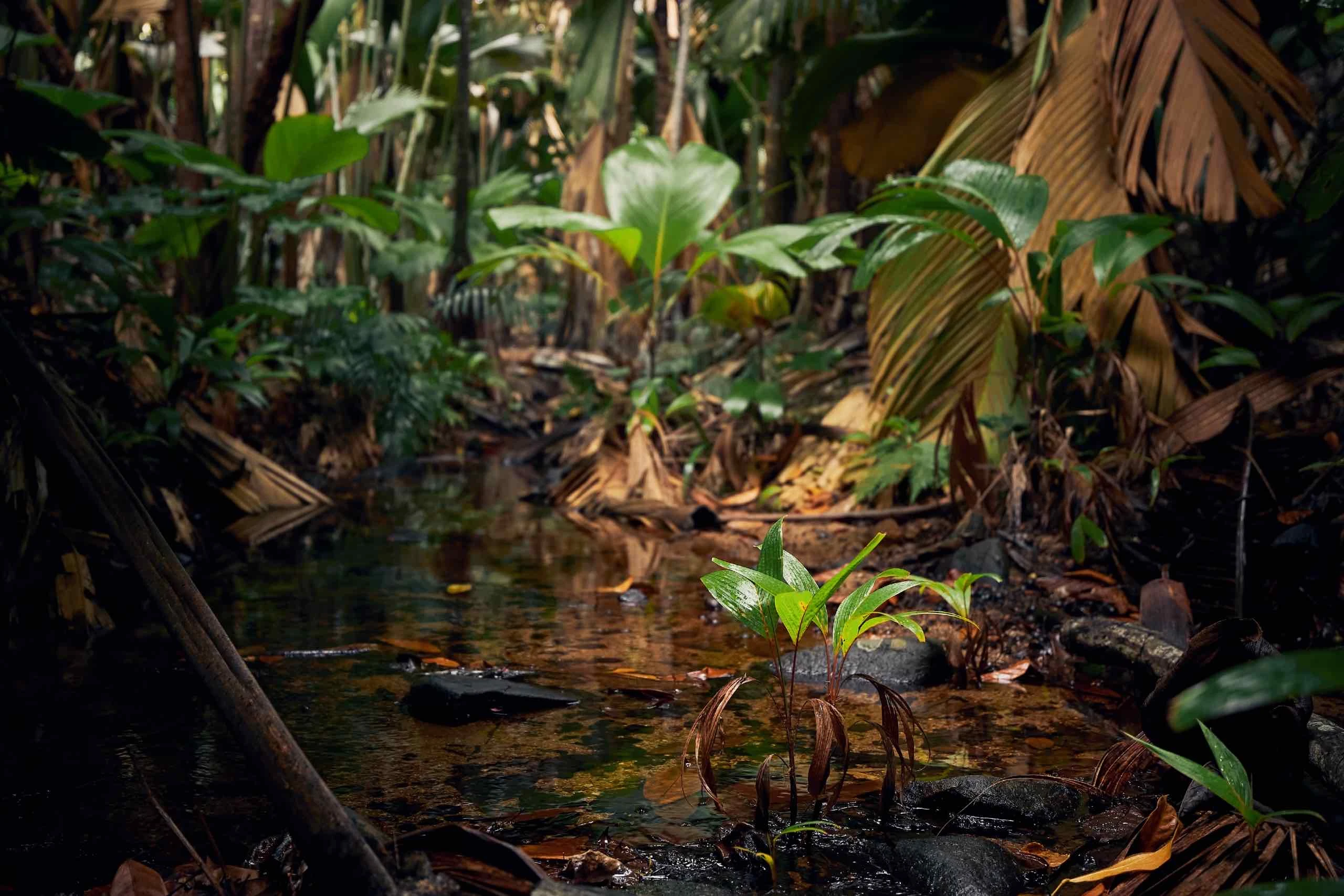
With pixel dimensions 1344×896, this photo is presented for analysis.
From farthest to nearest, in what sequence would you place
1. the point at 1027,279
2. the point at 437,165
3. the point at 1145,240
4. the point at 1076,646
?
the point at 437,165 < the point at 1027,279 < the point at 1145,240 < the point at 1076,646

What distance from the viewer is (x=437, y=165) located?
51.0ft

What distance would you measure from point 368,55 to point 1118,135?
24.6 feet

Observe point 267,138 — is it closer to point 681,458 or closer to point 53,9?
point 53,9

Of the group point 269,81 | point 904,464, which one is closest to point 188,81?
point 269,81

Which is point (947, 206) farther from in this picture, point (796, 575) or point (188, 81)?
point (188, 81)

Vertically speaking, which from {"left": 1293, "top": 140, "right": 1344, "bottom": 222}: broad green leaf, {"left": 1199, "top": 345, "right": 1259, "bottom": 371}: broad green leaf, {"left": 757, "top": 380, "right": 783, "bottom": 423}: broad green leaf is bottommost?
{"left": 757, "top": 380, "right": 783, "bottom": 423}: broad green leaf

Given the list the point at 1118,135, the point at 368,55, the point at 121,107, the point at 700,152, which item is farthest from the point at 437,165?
the point at 1118,135

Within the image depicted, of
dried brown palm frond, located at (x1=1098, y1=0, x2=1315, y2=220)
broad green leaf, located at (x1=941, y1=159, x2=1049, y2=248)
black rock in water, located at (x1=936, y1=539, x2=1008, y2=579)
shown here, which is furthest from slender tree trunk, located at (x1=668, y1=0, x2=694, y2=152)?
black rock in water, located at (x1=936, y1=539, x2=1008, y2=579)

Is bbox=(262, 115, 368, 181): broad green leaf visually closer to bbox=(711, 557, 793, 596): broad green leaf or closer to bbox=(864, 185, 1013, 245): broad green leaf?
bbox=(864, 185, 1013, 245): broad green leaf

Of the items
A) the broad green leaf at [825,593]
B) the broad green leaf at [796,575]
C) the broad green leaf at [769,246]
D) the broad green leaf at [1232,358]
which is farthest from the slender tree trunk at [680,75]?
the broad green leaf at [825,593]

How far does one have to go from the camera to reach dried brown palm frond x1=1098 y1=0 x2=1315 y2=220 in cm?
319

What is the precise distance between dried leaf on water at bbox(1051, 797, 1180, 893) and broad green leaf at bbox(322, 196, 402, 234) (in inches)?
207

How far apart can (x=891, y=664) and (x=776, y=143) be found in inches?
246

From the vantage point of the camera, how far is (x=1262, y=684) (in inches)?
30.1
